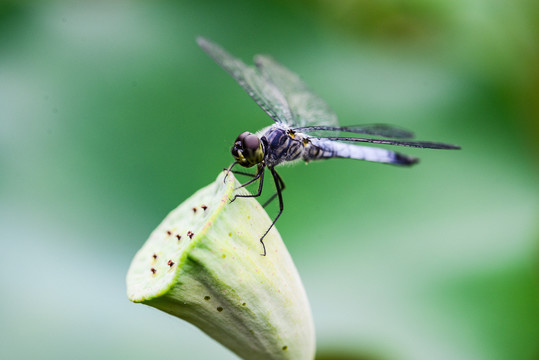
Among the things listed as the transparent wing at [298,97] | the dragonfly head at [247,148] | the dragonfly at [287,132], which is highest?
the transparent wing at [298,97]

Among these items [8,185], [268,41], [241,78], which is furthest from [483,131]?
[8,185]

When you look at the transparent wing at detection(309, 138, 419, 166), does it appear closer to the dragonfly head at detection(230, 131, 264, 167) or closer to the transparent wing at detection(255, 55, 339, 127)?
the transparent wing at detection(255, 55, 339, 127)

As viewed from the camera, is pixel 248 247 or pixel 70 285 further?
pixel 70 285

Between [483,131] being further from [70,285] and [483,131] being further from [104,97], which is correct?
[70,285]

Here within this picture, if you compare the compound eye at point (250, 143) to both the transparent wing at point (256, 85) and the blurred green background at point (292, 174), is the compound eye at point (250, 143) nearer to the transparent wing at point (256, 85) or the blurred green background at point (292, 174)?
the transparent wing at point (256, 85)

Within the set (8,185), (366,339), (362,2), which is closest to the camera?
(366,339)

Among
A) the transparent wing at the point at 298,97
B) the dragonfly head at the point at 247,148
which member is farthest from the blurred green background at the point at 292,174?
the dragonfly head at the point at 247,148
